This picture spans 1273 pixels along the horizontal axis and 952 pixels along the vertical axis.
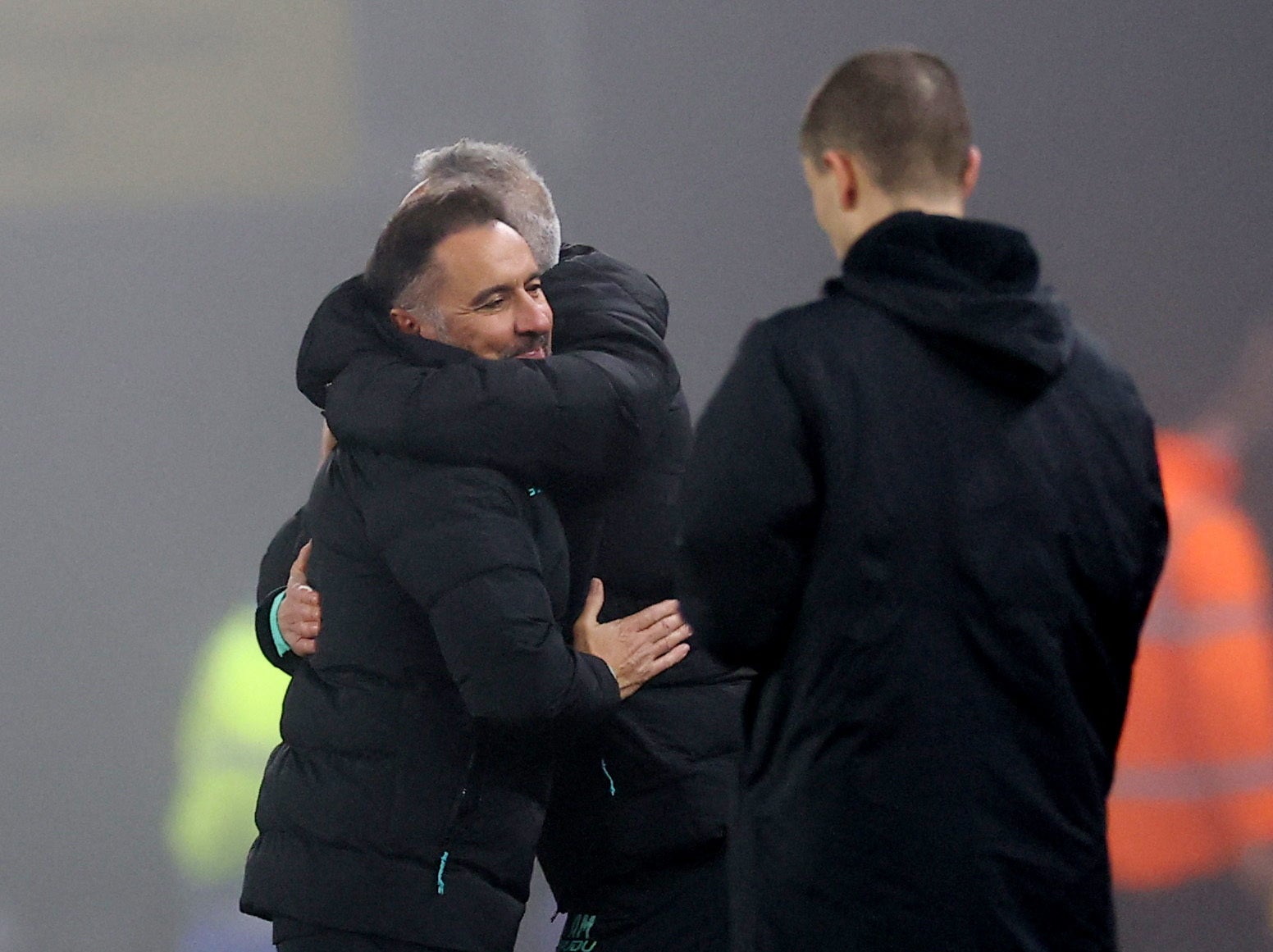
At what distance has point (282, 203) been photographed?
3111 millimetres

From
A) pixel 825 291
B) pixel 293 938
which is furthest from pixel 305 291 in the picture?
pixel 825 291

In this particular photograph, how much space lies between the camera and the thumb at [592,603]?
1896mm

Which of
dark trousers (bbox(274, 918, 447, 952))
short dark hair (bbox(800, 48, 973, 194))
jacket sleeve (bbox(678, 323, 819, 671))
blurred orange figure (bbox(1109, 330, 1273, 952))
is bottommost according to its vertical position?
blurred orange figure (bbox(1109, 330, 1273, 952))

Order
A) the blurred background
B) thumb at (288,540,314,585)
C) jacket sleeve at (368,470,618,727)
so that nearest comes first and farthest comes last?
jacket sleeve at (368,470,618,727) < thumb at (288,540,314,585) < the blurred background

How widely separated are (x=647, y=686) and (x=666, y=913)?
26 centimetres

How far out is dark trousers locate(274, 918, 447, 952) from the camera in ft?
5.79

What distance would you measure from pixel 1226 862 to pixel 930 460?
2.02m

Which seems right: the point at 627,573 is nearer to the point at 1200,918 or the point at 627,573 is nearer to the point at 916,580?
the point at 916,580

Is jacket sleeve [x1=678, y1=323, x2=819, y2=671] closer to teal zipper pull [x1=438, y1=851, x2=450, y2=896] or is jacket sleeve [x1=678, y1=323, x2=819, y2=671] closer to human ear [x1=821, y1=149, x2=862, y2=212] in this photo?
human ear [x1=821, y1=149, x2=862, y2=212]

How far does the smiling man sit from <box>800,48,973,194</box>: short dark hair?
0.49 m

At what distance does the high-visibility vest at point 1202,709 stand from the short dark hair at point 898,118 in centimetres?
182

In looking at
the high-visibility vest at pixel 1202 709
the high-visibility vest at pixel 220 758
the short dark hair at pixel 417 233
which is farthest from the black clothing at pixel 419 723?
the high-visibility vest at pixel 1202 709

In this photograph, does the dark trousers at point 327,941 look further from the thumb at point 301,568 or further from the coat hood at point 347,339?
the coat hood at point 347,339

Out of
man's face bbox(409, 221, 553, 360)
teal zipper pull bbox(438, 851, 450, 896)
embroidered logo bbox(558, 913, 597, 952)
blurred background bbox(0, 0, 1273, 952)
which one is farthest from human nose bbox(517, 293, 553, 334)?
blurred background bbox(0, 0, 1273, 952)
